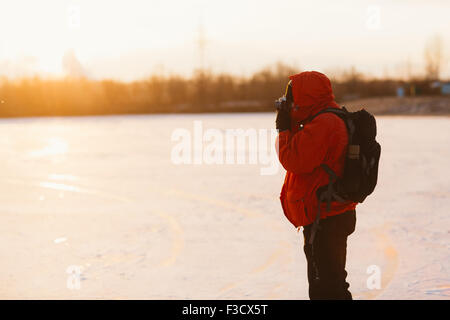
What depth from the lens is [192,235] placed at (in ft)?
21.5

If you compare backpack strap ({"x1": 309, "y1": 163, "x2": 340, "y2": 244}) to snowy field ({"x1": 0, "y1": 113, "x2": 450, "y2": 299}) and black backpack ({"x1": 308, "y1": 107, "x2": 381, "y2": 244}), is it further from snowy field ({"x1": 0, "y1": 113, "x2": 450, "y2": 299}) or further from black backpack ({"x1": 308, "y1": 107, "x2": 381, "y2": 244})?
snowy field ({"x1": 0, "y1": 113, "x2": 450, "y2": 299})

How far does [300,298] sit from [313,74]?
2.22 metres

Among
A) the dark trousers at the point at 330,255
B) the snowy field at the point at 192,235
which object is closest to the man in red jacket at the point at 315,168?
the dark trousers at the point at 330,255

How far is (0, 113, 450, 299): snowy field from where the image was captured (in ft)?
15.6

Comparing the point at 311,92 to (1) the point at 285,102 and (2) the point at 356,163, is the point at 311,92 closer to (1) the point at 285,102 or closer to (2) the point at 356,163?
(1) the point at 285,102

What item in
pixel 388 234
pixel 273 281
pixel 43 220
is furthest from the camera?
pixel 43 220

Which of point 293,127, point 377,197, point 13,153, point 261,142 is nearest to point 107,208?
point 377,197

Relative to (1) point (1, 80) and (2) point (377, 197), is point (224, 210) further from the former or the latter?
(1) point (1, 80)

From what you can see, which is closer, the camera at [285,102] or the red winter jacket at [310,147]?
the red winter jacket at [310,147]

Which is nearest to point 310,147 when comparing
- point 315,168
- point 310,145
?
point 310,145

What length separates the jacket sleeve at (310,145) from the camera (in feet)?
9.21

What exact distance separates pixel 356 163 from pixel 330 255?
55 centimetres

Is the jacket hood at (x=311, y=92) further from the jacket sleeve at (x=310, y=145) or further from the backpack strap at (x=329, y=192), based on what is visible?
the backpack strap at (x=329, y=192)

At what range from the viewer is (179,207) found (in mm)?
8219
